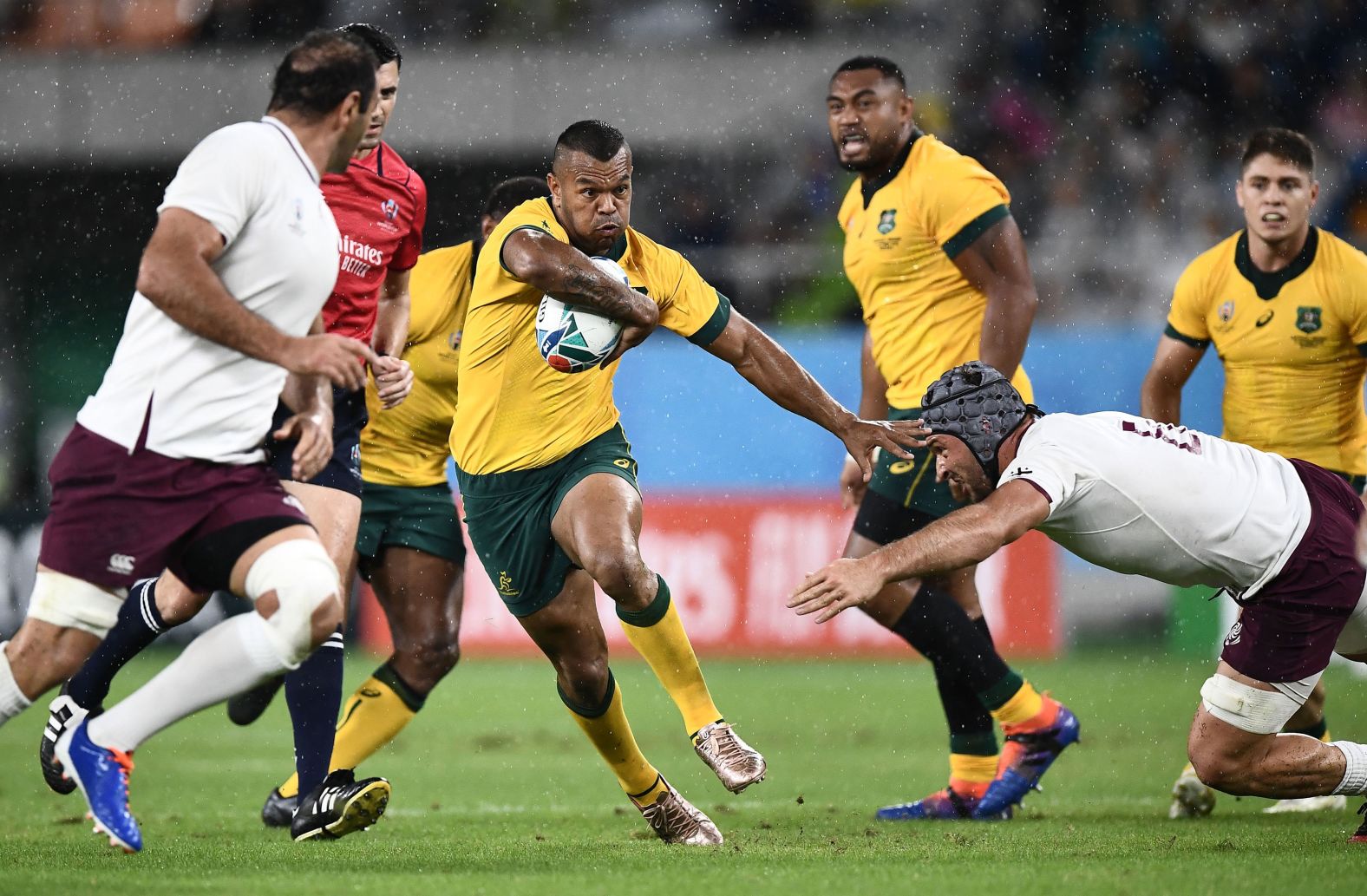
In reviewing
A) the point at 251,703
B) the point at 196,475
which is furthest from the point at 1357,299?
the point at 251,703

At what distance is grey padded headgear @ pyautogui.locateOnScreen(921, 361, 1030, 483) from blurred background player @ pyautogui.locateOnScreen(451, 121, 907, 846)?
0.46 meters

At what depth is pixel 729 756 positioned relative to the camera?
543cm

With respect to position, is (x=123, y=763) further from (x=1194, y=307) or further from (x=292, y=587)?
(x=1194, y=307)

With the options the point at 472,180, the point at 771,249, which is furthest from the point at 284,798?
the point at 472,180

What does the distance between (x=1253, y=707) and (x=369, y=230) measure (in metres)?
3.64

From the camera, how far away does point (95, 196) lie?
20.4 m

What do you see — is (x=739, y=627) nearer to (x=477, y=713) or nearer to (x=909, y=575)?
(x=477, y=713)

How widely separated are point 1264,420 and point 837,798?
246cm

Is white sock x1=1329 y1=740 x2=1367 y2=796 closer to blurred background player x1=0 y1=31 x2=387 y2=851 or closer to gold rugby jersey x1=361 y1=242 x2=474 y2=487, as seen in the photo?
blurred background player x1=0 y1=31 x2=387 y2=851

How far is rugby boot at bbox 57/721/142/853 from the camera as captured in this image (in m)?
Result: 4.37

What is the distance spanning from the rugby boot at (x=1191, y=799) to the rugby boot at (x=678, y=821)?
6.33ft

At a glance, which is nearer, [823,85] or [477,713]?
[477,713]

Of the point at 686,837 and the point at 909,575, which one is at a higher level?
the point at 909,575

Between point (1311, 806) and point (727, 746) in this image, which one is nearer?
point (727, 746)
